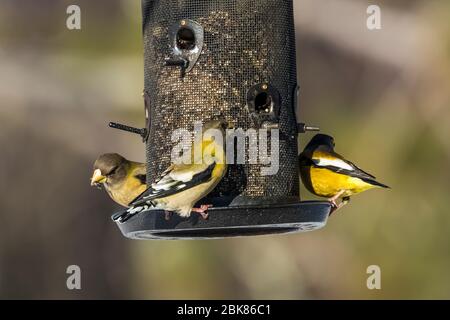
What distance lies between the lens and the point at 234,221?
37.4 ft

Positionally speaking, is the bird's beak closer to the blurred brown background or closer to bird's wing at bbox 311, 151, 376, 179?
bird's wing at bbox 311, 151, 376, 179

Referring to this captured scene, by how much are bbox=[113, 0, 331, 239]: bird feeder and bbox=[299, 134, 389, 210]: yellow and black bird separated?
18.1 inches

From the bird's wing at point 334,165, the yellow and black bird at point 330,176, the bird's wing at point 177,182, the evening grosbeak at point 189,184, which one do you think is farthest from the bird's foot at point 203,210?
the bird's wing at point 334,165

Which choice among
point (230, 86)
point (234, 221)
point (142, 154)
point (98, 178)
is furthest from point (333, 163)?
point (142, 154)

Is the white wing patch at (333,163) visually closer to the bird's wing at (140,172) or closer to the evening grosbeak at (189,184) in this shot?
the evening grosbeak at (189,184)

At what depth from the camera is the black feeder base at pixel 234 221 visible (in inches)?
449

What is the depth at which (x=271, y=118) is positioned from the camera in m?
12.2

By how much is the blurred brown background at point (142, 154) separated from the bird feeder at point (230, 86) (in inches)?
172

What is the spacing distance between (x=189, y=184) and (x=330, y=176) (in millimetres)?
1817

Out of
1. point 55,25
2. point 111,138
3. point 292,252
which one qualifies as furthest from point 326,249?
point 55,25

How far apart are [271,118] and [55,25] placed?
5.69 m

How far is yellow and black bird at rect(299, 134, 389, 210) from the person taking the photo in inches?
508

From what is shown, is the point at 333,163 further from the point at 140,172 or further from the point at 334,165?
the point at 140,172
